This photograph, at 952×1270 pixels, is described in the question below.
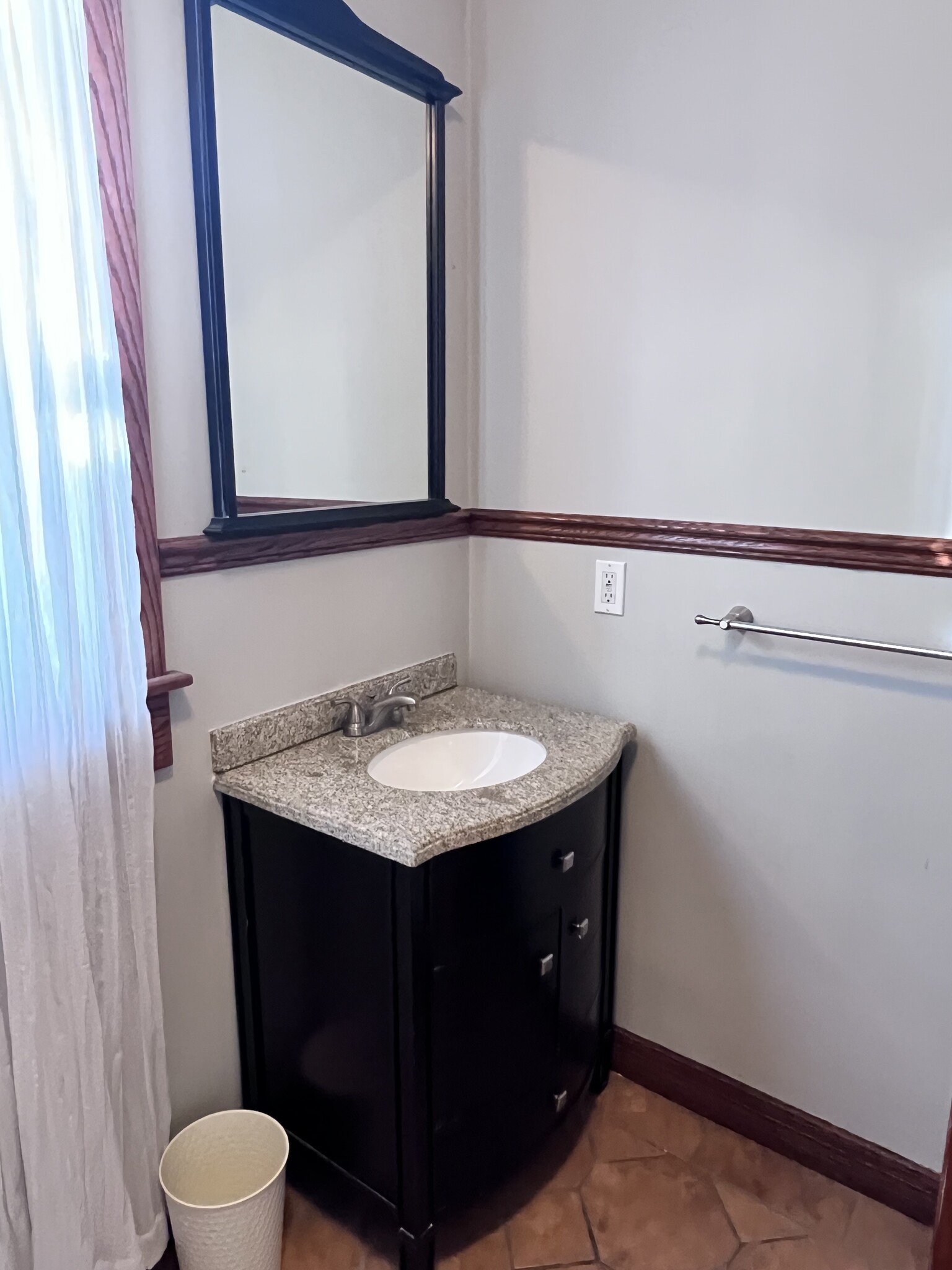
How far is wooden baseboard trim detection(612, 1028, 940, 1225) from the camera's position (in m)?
1.62

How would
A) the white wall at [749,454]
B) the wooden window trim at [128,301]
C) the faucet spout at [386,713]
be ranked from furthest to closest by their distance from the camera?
the faucet spout at [386,713]
the white wall at [749,454]
the wooden window trim at [128,301]

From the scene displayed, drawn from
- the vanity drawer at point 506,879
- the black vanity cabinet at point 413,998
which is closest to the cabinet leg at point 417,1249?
the black vanity cabinet at point 413,998

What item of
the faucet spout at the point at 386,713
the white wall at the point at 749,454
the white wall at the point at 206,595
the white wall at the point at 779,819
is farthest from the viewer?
the faucet spout at the point at 386,713

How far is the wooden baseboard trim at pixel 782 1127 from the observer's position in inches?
63.7

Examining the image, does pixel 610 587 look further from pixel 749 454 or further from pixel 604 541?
pixel 749 454

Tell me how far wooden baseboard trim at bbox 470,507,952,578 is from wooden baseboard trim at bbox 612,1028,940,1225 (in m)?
1.08

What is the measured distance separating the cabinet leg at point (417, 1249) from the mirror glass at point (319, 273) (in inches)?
48.0

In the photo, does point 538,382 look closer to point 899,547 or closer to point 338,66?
point 338,66

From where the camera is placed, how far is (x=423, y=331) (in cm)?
182

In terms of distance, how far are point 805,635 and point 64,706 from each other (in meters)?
1.17

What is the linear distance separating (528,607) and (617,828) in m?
0.51

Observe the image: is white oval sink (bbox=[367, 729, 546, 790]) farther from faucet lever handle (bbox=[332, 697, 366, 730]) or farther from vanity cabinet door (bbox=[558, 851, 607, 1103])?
vanity cabinet door (bbox=[558, 851, 607, 1103])

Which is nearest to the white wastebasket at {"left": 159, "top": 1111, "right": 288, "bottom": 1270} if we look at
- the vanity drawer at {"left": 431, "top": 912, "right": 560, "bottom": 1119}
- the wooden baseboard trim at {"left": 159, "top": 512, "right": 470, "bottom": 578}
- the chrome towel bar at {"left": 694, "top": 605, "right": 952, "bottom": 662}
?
the vanity drawer at {"left": 431, "top": 912, "right": 560, "bottom": 1119}

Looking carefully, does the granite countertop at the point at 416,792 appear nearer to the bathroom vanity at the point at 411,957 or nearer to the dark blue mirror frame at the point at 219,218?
the bathroom vanity at the point at 411,957
